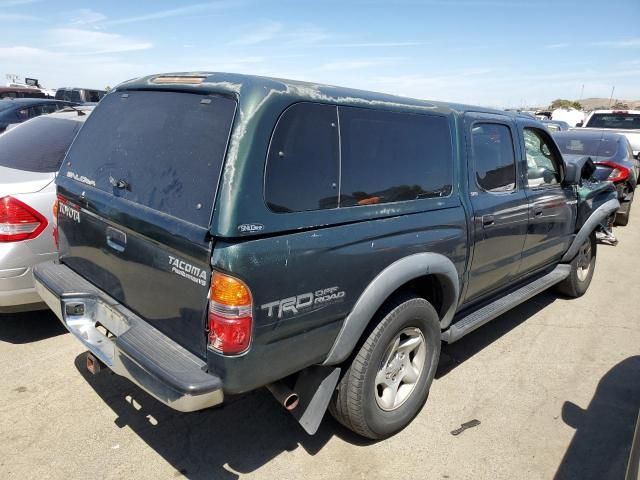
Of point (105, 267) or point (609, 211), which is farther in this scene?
point (609, 211)

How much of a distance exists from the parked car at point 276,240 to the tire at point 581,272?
214 cm

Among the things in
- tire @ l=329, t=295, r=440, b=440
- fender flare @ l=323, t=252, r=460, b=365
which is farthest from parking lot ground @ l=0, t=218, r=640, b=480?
fender flare @ l=323, t=252, r=460, b=365

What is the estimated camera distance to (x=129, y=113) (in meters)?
2.72

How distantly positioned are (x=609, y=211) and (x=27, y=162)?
5.81m

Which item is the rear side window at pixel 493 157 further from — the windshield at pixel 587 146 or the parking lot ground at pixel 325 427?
the windshield at pixel 587 146

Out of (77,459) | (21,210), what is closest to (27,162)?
(21,210)

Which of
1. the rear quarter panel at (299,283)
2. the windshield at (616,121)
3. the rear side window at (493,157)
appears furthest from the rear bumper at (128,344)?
the windshield at (616,121)

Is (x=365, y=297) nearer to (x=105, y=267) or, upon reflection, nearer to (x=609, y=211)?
(x=105, y=267)

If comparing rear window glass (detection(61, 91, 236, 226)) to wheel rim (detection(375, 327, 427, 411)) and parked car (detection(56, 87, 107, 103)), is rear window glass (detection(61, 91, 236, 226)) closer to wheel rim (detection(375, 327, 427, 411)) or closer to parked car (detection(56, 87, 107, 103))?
wheel rim (detection(375, 327, 427, 411))

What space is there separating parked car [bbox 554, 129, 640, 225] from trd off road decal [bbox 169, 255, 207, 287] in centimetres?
820

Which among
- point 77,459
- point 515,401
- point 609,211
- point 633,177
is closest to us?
point 77,459

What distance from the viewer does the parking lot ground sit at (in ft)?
8.69

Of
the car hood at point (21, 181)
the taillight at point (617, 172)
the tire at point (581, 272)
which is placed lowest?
the tire at point (581, 272)

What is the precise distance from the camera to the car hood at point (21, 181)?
3.46 metres
